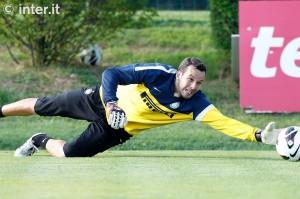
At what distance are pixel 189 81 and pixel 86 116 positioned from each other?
54.4 inches

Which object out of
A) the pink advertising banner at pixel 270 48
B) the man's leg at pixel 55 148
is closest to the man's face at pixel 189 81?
the man's leg at pixel 55 148

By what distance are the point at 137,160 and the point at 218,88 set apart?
761cm

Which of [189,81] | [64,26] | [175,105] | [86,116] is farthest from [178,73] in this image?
[64,26]

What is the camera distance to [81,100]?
37.4ft

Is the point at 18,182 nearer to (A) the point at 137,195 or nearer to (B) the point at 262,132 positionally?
(A) the point at 137,195

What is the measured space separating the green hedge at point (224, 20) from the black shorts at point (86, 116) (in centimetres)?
704

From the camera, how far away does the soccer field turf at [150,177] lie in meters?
8.22

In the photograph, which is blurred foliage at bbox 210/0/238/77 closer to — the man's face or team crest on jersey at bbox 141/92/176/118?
team crest on jersey at bbox 141/92/176/118

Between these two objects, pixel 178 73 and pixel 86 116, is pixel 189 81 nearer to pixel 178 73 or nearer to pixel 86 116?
pixel 178 73

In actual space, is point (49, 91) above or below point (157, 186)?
below

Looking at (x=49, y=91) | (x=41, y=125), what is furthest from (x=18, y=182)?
(x=49, y=91)

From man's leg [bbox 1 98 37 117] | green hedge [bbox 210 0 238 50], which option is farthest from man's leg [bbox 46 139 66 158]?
green hedge [bbox 210 0 238 50]

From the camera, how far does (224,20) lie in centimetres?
1830

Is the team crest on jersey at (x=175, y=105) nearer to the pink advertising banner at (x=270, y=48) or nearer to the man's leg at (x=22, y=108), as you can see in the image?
the man's leg at (x=22, y=108)
